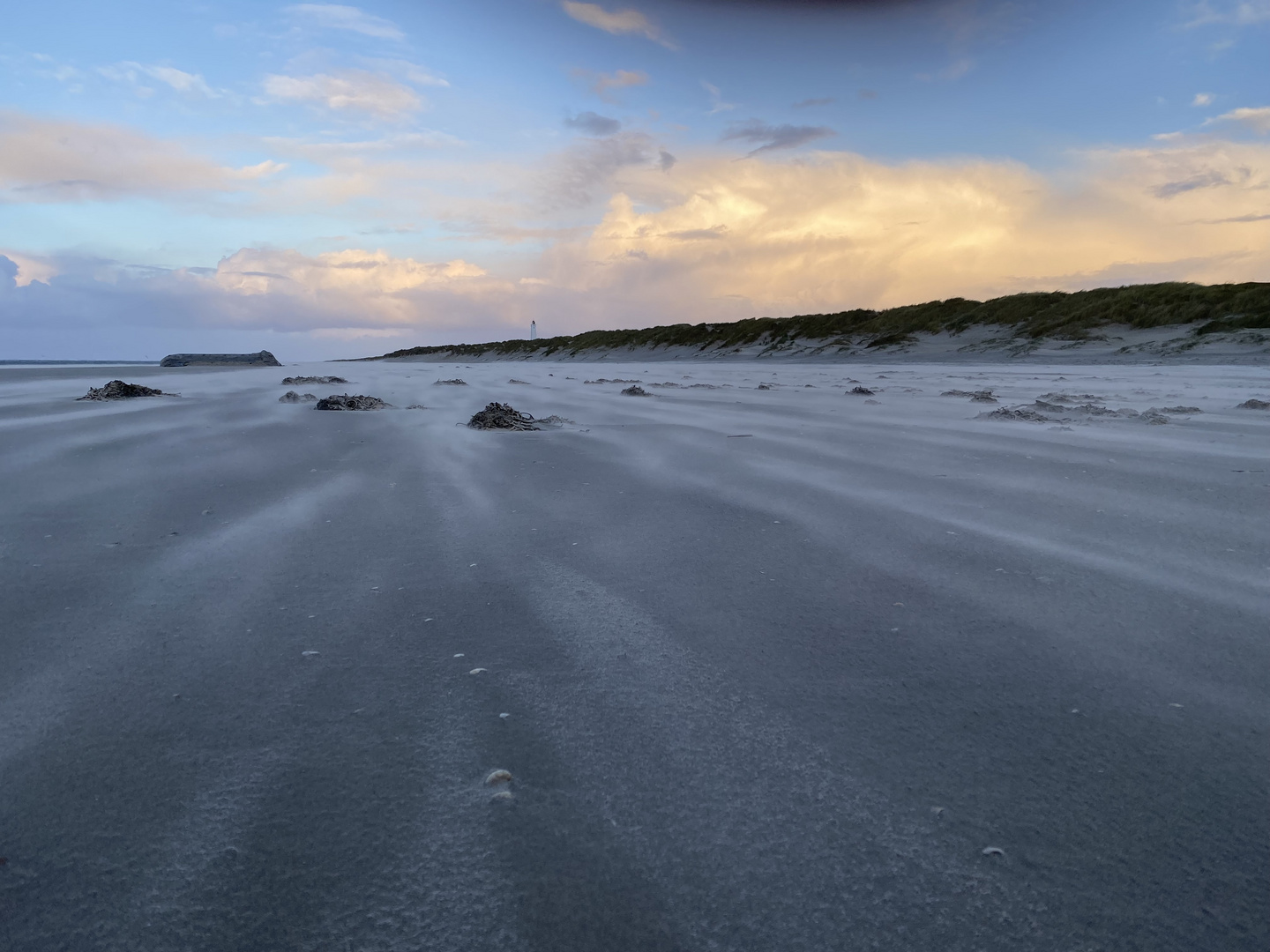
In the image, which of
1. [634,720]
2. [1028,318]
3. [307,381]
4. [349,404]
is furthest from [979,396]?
[1028,318]

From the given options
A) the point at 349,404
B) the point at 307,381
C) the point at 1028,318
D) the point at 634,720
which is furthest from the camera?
the point at 1028,318

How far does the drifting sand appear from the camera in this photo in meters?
1.00

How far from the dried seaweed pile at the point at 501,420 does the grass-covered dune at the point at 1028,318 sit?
18.2m

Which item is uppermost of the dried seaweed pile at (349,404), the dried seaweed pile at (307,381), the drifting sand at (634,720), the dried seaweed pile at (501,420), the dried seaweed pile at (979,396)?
the dried seaweed pile at (307,381)

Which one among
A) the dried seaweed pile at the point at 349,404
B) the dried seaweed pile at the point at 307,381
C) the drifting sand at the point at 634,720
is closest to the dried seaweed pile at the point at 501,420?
the dried seaweed pile at the point at 349,404

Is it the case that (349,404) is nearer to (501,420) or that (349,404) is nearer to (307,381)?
(501,420)

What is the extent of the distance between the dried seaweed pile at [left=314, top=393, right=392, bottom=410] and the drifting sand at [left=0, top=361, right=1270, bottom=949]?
3427mm

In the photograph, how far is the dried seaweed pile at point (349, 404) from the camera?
6.71 metres

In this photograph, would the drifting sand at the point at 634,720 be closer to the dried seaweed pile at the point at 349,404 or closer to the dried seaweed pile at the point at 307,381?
the dried seaweed pile at the point at 349,404

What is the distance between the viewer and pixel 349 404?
22.3ft

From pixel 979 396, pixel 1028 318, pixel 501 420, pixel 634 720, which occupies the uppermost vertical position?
pixel 1028 318

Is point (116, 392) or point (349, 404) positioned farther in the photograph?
point (116, 392)

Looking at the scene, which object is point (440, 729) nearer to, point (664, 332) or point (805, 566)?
point (805, 566)

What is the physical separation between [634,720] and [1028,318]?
25776 millimetres
